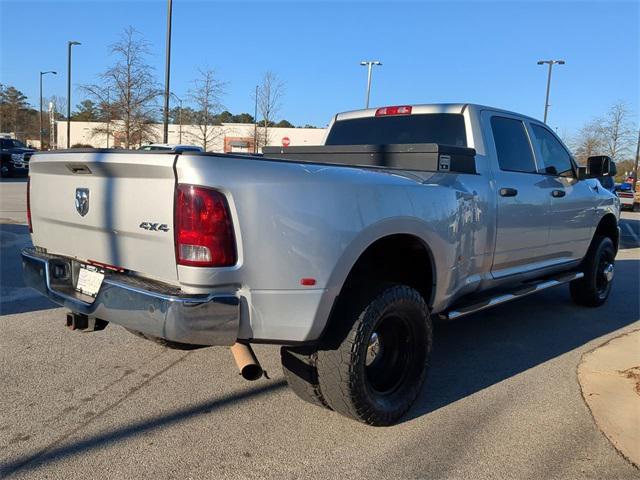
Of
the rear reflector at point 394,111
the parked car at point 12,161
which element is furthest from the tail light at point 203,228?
the parked car at point 12,161

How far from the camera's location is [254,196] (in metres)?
2.56

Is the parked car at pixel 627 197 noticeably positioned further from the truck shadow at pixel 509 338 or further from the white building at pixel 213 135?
the truck shadow at pixel 509 338

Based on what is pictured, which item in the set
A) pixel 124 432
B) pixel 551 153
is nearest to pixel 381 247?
pixel 124 432

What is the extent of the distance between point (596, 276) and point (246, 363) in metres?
4.95

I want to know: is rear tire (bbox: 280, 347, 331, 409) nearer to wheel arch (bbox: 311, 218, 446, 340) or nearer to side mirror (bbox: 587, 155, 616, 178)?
wheel arch (bbox: 311, 218, 446, 340)

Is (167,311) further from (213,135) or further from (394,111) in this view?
(213,135)

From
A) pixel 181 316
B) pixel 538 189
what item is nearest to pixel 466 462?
pixel 181 316

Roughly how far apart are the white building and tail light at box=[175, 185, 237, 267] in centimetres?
1600

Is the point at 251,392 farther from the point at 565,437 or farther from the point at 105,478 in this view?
the point at 565,437

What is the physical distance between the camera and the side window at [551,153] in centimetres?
521

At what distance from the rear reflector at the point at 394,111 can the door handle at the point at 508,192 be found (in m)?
1.18

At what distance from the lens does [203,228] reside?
251 centimetres

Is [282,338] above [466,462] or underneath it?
above

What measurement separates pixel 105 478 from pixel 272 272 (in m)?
1.28
